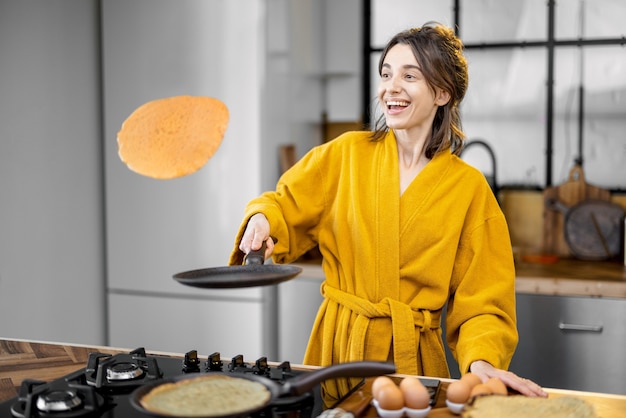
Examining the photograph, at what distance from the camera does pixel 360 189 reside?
70.2 inches

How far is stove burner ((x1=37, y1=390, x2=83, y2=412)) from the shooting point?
1169 mm

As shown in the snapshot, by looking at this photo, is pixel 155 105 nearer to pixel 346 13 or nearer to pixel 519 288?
pixel 346 13

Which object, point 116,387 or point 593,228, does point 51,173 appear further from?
point 593,228

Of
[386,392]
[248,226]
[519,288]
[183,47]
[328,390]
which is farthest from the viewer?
[183,47]

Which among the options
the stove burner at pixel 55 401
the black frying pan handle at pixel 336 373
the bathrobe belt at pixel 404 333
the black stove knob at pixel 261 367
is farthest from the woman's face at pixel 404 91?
the stove burner at pixel 55 401

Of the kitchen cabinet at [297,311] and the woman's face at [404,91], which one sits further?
the kitchen cabinet at [297,311]

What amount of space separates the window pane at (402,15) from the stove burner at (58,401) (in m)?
2.56

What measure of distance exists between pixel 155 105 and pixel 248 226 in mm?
1630

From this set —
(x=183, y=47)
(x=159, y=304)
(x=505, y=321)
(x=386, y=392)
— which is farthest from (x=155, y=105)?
(x=386, y=392)

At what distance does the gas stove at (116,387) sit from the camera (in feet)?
3.87

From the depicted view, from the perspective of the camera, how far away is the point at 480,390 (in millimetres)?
1214

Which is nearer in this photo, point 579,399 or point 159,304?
point 579,399

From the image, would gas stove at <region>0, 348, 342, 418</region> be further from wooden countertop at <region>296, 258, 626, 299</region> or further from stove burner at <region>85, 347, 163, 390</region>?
wooden countertop at <region>296, 258, 626, 299</region>

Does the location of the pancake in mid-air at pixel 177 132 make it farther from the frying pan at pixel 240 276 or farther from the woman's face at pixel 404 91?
the frying pan at pixel 240 276
